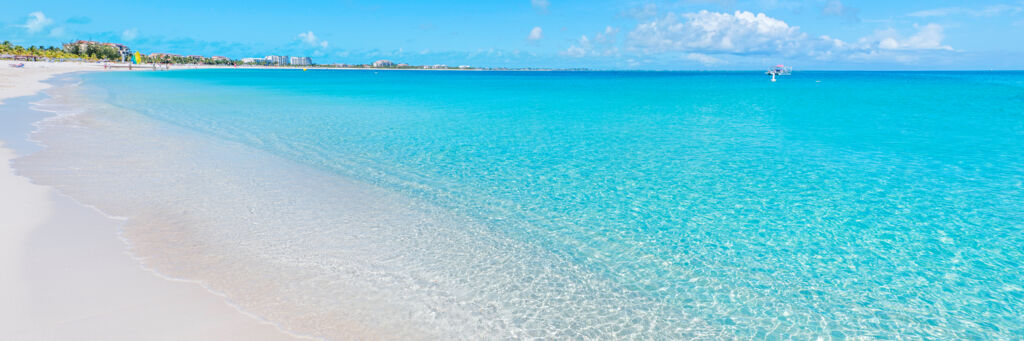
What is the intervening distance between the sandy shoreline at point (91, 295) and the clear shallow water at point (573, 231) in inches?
15.5

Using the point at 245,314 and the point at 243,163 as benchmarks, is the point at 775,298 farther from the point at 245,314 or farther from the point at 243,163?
the point at 243,163

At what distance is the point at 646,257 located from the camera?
27.6 feet

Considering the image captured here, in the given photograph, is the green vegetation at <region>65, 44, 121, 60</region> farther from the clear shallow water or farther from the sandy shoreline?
the sandy shoreline

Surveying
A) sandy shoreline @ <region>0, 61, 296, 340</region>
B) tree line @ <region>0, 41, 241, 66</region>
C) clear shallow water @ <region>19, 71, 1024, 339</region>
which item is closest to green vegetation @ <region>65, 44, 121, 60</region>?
tree line @ <region>0, 41, 241, 66</region>

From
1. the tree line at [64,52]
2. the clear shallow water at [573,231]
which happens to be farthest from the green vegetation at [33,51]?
the clear shallow water at [573,231]

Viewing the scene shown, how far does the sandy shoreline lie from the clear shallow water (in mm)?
394

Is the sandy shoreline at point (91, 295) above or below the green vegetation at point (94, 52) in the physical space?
below

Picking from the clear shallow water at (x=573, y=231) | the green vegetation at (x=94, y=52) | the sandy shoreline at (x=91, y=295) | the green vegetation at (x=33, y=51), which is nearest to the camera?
the sandy shoreline at (x=91, y=295)

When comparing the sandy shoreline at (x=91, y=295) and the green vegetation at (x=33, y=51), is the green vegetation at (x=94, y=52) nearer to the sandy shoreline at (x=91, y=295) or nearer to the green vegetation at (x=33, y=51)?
the green vegetation at (x=33, y=51)

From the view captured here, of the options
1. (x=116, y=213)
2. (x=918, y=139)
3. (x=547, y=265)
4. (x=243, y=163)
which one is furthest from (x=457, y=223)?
(x=918, y=139)

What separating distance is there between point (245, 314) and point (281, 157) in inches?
447

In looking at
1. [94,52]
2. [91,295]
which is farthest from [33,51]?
[91,295]

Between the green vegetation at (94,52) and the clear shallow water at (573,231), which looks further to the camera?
the green vegetation at (94,52)

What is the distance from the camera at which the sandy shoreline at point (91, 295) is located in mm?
5645
